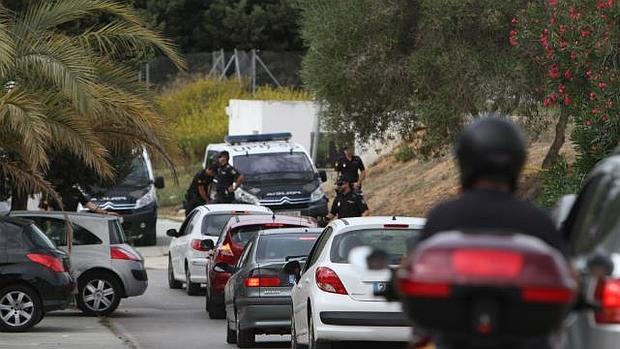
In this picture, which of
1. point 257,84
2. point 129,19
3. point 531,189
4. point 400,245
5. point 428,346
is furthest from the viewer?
point 257,84

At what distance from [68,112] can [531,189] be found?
39.2 feet

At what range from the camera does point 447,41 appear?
26828 mm

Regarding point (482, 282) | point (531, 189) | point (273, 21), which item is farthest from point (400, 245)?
point (273, 21)

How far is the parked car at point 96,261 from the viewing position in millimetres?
21453

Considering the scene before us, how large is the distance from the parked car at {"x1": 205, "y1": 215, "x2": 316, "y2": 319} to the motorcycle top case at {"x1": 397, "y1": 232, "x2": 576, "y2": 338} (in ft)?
48.5

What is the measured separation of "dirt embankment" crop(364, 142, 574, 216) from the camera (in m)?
32.3

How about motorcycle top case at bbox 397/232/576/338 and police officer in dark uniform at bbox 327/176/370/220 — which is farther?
police officer in dark uniform at bbox 327/176/370/220

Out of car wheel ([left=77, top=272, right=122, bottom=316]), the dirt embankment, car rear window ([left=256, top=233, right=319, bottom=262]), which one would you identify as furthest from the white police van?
car rear window ([left=256, top=233, right=319, bottom=262])

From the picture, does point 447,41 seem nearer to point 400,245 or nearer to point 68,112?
point 68,112

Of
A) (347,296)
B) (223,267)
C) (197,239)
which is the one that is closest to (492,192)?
(347,296)

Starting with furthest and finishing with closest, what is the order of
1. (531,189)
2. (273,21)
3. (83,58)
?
(273,21)
(531,189)
(83,58)

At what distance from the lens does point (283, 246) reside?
17.4 m

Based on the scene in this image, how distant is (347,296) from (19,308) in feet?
20.8

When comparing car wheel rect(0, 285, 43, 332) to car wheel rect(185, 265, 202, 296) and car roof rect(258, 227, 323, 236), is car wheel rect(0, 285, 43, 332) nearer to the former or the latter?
car roof rect(258, 227, 323, 236)
